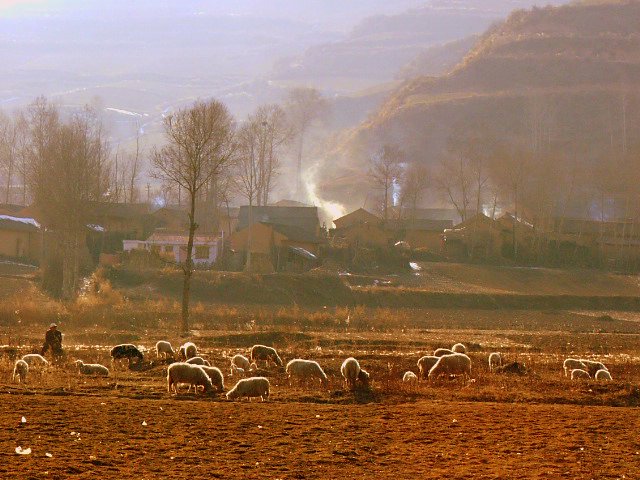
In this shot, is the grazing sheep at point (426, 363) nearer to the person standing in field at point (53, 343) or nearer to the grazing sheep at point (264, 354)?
the grazing sheep at point (264, 354)

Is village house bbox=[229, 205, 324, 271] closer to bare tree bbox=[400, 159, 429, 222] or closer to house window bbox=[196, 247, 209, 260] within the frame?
house window bbox=[196, 247, 209, 260]

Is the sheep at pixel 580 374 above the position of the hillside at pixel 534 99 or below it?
below

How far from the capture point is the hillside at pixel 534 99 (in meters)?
148

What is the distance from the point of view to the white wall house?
71.6m

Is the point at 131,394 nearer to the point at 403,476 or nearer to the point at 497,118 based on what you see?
the point at 403,476

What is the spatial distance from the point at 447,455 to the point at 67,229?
45.3 m

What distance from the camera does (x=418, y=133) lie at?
525 feet

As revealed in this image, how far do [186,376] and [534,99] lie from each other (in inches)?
5890

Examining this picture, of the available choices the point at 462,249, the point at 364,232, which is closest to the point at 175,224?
the point at 364,232

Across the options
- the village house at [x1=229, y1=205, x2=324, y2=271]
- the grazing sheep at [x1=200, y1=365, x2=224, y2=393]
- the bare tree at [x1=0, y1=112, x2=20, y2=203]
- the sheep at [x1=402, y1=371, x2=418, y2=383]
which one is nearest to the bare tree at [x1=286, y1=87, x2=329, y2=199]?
the bare tree at [x1=0, y1=112, x2=20, y2=203]

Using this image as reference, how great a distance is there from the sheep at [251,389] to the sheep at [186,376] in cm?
89

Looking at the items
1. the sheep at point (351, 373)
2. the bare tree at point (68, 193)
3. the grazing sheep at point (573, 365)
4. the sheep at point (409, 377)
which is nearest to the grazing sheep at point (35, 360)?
the sheep at point (351, 373)

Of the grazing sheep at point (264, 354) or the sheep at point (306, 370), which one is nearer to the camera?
the sheep at point (306, 370)

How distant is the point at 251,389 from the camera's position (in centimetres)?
2031
